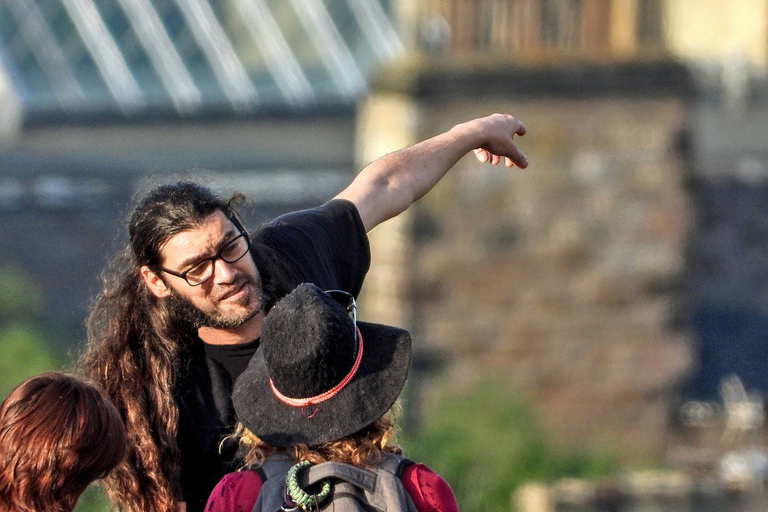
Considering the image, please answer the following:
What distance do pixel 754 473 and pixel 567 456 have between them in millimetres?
1984

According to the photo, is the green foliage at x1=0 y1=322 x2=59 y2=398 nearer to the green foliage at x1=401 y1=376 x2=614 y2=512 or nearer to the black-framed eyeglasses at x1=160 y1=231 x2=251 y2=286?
the green foliage at x1=401 y1=376 x2=614 y2=512

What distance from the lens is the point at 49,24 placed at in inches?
624

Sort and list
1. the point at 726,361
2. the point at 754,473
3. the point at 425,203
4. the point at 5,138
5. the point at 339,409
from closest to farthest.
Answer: the point at 339,409 < the point at 754,473 < the point at 425,203 < the point at 726,361 < the point at 5,138

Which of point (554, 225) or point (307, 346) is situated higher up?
point (307, 346)

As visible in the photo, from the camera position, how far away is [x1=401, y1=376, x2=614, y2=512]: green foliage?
984cm

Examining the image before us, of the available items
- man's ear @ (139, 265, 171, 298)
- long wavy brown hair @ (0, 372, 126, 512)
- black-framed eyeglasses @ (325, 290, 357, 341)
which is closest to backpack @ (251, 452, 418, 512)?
long wavy brown hair @ (0, 372, 126, 512)

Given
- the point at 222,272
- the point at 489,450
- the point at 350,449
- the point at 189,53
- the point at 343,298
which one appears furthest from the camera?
the point at 189,53

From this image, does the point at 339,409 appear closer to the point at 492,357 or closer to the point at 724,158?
the point at 492,357

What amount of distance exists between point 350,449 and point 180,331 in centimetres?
85

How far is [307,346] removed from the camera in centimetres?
321

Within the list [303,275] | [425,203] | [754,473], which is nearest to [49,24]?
[425,203]

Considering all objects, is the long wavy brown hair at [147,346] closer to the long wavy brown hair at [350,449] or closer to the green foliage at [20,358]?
the long wavy brown hair at [350,449]

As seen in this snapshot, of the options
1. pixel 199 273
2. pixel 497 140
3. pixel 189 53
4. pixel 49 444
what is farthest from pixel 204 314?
pixel 189 53

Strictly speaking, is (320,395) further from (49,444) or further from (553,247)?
(553,247)
